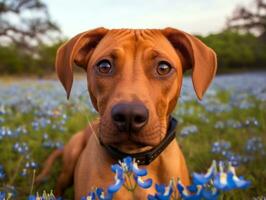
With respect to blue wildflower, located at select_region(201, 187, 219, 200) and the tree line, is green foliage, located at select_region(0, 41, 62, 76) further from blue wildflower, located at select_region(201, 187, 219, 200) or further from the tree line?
blue wildflower, located at select_region(201, 187, 219, 200)

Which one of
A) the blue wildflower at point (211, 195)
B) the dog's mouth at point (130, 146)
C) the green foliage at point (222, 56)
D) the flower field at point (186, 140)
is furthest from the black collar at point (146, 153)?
the green foliage at point (222, 56)

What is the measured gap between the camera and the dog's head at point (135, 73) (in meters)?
2.53

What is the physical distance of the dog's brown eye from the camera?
2982 millimetres

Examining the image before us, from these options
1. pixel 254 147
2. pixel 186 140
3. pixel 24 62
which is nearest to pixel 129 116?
pixel 254 147

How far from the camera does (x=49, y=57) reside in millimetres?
36094

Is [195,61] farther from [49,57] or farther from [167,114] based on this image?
[49,57]

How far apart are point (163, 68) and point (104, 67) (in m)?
0.41

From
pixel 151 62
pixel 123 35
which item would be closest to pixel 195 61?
pixel 151 62

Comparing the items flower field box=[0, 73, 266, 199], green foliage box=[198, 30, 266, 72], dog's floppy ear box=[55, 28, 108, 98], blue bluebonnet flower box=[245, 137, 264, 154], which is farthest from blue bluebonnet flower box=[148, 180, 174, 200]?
green foliage box=[198, 30, 266, 72]

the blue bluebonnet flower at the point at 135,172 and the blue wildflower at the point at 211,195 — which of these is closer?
the blue wildflower at the point at 211,195

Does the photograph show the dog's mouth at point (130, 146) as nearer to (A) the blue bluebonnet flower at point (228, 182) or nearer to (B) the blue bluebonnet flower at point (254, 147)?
(A) the blue bluebonnet flower at point (228, 182)

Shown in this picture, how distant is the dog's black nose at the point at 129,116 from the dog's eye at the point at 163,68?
56 centimetres

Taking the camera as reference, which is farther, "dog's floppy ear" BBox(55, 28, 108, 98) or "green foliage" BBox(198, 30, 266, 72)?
"green foliage" BBox(198, 30, 266, 72)

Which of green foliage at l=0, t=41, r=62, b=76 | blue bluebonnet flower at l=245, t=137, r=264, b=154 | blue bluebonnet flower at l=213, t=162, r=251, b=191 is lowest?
green foliage at l=0, t=41, r=62, b=76
